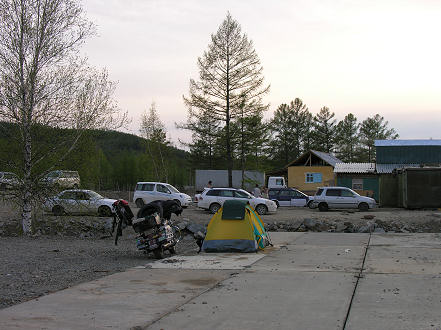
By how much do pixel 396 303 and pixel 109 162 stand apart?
82.7 metres

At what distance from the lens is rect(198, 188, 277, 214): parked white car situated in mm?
29188

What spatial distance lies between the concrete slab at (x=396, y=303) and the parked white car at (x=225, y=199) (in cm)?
1938

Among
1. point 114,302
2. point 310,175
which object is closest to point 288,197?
point 310,175

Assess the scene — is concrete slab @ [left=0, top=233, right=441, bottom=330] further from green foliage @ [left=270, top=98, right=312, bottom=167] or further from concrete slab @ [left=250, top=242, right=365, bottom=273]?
green foliage @ [left=270, top=98, right=312, bottom=167]

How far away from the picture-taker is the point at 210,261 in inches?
468

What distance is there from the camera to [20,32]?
17.5m

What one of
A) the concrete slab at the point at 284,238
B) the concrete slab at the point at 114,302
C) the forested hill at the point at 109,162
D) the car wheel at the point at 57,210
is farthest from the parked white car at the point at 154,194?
the concrete slab at the point at 114,302

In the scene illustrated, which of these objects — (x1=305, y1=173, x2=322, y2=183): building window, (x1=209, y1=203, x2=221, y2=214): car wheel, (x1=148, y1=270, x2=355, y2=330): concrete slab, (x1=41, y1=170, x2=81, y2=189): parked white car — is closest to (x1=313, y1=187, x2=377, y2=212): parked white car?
(x1=209, y1=203, x2=221, y2=214): car wheel

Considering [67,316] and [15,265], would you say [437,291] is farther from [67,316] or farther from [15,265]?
[15,265]

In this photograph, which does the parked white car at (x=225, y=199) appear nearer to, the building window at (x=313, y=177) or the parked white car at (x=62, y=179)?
the parked white car at (x=62, y=179)

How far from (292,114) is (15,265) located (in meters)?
78.4

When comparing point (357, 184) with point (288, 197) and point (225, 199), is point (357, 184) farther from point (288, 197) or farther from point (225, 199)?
point (225, 199)

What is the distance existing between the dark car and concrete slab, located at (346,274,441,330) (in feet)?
86.9

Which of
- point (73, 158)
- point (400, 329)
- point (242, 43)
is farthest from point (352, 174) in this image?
point (400, 329)
